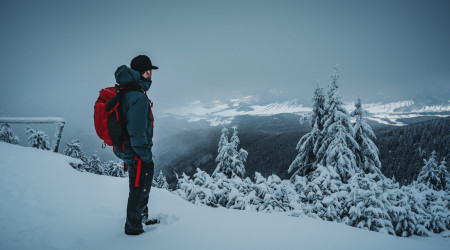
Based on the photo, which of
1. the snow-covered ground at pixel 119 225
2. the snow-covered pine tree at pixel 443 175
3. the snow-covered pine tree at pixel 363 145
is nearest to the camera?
the snow-covered ground at pixel 119 225

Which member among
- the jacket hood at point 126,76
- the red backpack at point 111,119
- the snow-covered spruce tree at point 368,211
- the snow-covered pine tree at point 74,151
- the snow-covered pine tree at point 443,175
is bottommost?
the snow-covered pine tree at point 74,151

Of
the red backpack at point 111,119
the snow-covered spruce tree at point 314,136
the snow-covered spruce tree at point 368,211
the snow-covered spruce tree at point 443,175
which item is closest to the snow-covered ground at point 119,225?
the snow-covered spruce tree at point 368,211

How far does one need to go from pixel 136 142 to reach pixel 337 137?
40.6 feet

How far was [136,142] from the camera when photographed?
3.07 metres

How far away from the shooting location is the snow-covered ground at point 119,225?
2914 mm

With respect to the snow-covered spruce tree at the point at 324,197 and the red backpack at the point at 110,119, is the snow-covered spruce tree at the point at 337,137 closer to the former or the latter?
the snow-covered spruce tree at the point at 324,197

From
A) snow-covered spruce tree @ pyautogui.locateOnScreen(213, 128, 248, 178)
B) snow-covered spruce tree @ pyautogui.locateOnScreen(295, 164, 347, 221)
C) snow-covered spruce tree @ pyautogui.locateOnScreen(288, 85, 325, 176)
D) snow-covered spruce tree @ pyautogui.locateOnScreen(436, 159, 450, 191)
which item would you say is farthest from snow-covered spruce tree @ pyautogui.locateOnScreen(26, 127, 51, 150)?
snow-covered spruce tree @ pyautogui.locateOnScreen(436, 159, 450, 191)

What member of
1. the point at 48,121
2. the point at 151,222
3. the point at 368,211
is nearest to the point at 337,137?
the point at 368,211

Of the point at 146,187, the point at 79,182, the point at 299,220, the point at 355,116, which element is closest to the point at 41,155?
the point at 79,182

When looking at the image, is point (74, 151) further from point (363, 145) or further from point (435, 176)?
point (435, 176)

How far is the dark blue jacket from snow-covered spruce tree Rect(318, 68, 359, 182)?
1167 centimetres

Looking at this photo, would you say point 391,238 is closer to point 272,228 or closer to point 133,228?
point 272,228

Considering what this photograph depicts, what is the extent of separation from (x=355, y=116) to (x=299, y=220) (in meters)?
12.6

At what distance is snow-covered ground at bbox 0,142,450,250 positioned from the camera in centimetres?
291
